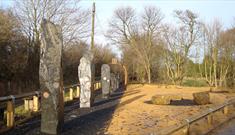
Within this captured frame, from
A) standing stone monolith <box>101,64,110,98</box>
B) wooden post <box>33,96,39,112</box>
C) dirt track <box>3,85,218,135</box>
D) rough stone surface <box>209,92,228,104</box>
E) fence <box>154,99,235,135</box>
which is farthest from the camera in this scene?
standing stone monolith <box>101,64,110,98</box>

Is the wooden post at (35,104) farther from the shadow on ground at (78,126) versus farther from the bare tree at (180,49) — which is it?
the bare tree at (180,49)

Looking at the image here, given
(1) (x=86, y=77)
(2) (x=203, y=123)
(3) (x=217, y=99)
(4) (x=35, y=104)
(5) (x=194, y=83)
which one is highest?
(1) (x=86, y=77)

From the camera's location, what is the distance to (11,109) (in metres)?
10.9

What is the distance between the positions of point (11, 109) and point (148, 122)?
15.7 feet

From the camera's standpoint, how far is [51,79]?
399 inches

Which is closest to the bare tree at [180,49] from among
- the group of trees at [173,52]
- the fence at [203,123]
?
the group of trees at [173,52]

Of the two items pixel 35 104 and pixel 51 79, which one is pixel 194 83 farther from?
pixel 51 79

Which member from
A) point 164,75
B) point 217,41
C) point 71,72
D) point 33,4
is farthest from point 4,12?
point 164,75

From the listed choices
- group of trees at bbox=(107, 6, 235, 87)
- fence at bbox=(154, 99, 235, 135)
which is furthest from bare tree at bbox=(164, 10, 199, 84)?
fence at bbox=(154, 99, 235, 135)

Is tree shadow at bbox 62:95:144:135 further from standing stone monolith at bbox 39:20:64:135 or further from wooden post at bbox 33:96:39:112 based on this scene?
wooden post at bbox 33:96:39:112

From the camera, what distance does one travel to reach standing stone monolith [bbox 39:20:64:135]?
32.8ft

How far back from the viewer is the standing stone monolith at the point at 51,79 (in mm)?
10008

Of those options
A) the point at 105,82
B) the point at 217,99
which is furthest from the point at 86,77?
the point at 217,99

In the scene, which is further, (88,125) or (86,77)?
(86,77)
